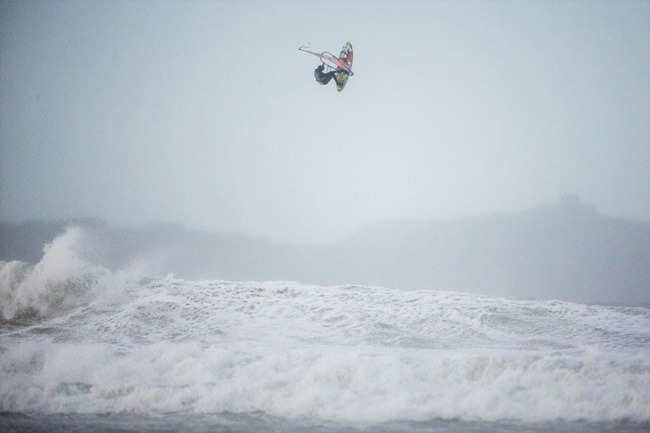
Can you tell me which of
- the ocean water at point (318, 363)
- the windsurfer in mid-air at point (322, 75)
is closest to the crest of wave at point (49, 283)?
the ocean water at point (318, 363)

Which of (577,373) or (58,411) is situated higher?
(577,373)

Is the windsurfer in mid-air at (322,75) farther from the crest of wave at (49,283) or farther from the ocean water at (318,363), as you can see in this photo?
the crest of wave at (49,283)

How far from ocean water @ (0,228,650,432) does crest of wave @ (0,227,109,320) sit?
0.12 meters

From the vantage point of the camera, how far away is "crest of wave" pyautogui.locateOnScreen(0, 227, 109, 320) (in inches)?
530

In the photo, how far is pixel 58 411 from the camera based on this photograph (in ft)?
17.6

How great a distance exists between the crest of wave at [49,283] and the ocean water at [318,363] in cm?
12

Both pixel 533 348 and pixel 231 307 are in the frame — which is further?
pixel 231 307

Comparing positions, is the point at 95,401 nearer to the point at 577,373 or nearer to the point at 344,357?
the point at 344,357

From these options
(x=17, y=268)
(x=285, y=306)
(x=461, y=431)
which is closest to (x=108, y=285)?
(x=17, y=268)

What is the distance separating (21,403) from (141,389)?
5.23ft

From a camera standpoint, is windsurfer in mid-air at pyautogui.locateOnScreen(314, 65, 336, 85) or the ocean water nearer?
the ocean water

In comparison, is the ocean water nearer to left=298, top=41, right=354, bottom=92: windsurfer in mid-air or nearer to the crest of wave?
the crest of wave

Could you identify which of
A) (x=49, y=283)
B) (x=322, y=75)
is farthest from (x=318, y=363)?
(x=49, y=283)

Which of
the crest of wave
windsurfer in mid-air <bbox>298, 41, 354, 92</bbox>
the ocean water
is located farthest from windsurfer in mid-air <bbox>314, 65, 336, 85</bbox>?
the crest of wave
